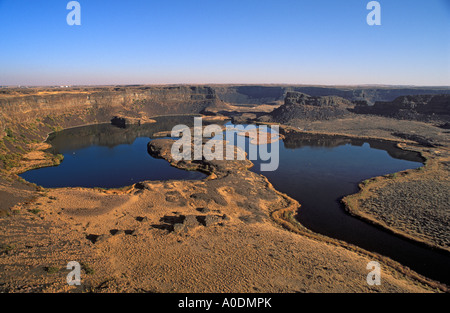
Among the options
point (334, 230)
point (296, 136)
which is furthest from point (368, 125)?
point (334, 230)

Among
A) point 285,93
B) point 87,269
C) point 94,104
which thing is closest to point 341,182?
point 87,269

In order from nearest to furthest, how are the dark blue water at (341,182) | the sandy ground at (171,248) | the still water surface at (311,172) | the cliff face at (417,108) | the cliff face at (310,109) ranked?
the sandy ground at (171,248) < the dark blue water at (341,182) < the still water surface at (311,172) < the cliff face at (417,108) < the cliff face at (310,109)

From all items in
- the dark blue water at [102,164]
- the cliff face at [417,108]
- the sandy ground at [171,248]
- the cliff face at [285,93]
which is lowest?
the sandy ground at [171,248]

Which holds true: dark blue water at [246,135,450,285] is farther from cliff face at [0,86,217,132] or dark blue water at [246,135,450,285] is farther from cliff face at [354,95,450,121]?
cliff face at [0,86,217,132]

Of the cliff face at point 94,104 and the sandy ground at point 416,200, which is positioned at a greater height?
the cliff face at point 94,104

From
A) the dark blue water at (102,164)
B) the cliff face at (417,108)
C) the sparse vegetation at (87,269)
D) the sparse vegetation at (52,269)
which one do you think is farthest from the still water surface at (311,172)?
the cliff face at (417,108)

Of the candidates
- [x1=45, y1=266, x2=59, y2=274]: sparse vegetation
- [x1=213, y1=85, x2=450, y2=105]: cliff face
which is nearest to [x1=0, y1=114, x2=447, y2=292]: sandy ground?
[x1=45, y1=266, x2=59, y2=274]: sparse vegetation

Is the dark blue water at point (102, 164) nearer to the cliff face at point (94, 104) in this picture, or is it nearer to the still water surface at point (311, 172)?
the still water surface at point (311, 172)

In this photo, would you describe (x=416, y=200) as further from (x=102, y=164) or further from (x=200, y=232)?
(x=102, y=164)
